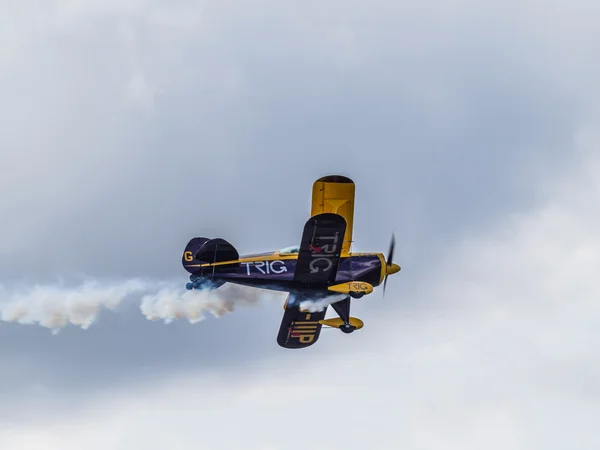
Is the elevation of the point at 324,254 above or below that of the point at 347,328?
above

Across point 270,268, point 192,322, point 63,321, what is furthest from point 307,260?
point 63,321

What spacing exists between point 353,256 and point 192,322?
17.8 ft

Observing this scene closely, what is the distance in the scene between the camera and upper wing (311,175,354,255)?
43750 millimetres

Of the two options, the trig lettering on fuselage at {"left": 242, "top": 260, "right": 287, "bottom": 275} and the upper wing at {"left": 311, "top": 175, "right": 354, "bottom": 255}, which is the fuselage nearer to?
the trig lettering on fuselage at {"left": 242, "top": 260, "right": 287, "bottom": 275}

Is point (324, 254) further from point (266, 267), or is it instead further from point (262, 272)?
point (262, 272)

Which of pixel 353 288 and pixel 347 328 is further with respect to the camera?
pixel 347 328

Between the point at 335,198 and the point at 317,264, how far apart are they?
3.18 m

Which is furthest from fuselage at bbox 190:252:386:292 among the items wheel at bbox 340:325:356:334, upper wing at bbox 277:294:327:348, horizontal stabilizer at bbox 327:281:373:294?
upper wing at bbox 277:294:327:348

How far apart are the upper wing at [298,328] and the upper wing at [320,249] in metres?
3.29

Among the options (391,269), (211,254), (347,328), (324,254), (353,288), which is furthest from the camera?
(347,328)

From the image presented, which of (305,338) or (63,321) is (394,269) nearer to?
(305,338)

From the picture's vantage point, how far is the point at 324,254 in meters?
41.3

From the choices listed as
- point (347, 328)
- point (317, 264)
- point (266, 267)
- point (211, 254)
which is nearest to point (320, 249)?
point (317, 264)

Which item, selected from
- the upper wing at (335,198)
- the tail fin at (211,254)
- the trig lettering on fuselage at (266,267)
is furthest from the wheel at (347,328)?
the tail fin at (211,254)
